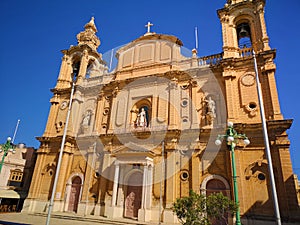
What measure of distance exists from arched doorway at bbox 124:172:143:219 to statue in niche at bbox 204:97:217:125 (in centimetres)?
655

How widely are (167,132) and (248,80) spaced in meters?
7.05

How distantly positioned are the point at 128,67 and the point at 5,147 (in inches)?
489

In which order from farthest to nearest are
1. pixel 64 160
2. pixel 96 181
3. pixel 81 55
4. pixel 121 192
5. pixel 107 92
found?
pixel 81 55 < pixel 107 92 < pixel 64 160 < pixel 96 181 < pixel 121 192

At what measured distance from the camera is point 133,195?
54.1 feet

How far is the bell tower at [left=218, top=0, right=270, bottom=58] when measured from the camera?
17516 millimetres

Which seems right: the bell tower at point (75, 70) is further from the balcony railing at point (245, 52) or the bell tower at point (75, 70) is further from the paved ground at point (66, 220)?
the balcony railing at point (245, 52)

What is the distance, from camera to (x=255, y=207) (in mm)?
12891

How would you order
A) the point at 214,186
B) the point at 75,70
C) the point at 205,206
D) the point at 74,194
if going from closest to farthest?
the point at 205,206
the point at 214,186
the point at 74,194
the point at 75,70

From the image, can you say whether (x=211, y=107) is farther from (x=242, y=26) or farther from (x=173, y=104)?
(x=242, y=26)

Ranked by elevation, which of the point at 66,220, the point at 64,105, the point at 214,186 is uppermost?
the point at 64,105

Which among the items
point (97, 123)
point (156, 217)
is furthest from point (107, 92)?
point (156, 217)

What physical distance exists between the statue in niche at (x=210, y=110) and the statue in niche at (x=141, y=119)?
5147 mm

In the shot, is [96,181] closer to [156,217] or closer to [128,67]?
[156,217]

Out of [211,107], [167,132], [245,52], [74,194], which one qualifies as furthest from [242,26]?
[74,194]
